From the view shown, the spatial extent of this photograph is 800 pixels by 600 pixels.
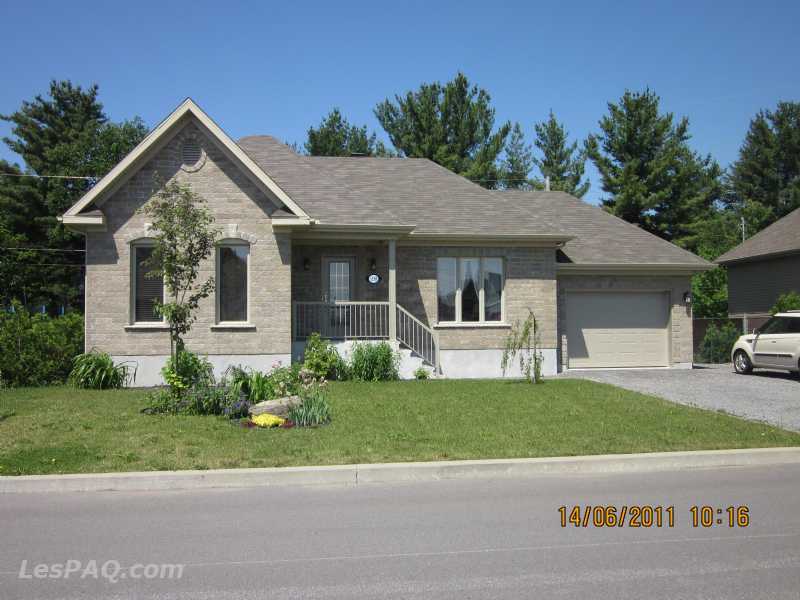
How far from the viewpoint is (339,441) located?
9922 mm

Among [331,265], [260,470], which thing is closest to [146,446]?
[260,470]

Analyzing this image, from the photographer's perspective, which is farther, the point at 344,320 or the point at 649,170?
the point at 649,170

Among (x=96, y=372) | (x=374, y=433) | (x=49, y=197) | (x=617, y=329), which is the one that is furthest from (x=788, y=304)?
(x=49, y=197)

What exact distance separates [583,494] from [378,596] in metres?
3.52

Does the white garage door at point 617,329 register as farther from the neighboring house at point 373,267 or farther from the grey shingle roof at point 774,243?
the grey shingle roof at point 774,243

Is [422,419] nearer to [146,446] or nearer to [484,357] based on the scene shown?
[146,446]

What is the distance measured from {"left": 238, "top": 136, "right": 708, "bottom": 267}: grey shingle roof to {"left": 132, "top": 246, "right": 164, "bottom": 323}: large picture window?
356 cm

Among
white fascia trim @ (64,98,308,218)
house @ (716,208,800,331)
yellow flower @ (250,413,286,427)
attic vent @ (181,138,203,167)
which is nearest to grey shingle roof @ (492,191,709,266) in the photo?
house @ (716,208,800,331)

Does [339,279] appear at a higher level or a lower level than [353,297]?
higher

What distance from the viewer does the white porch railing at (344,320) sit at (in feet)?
59.1

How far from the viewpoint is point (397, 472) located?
862 centimetres
